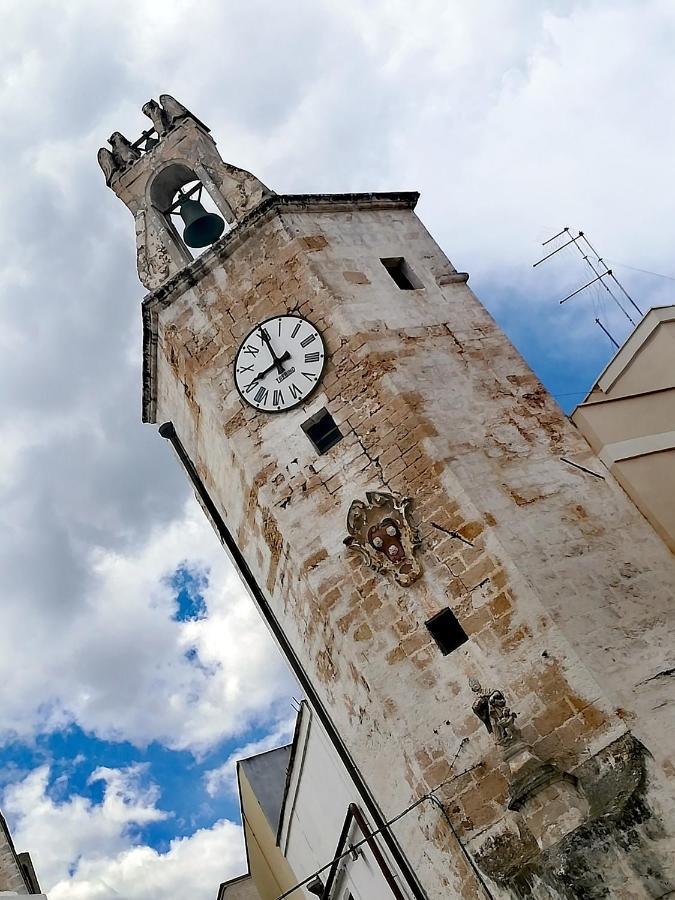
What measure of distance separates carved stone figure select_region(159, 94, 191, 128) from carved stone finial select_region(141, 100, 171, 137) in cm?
6

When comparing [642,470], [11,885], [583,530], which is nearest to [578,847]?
[583,530]

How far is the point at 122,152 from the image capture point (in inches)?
635

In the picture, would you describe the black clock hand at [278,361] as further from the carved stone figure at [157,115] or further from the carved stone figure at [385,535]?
the carved stone figure at [157,115]

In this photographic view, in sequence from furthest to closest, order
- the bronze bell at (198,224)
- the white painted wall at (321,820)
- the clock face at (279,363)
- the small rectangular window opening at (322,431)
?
the bronze bell at (198,224)
the white painted wall at (321,820)
the clock face at (279,363)
the small rectangular window opening at (322,431)

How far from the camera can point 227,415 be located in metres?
13.2

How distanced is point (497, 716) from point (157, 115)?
40.5ft

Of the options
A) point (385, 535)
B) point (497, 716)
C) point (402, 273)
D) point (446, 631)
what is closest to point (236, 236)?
point (402, 273)

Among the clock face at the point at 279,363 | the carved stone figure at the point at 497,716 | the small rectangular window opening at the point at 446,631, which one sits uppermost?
the clock face at the point at 279,363

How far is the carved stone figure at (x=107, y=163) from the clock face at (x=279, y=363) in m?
5.07

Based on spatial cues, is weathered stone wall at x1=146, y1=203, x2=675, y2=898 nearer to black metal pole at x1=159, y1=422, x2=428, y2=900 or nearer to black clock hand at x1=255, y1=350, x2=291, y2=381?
black metal pole at x1=159, y1=422, x2=428, y2=900

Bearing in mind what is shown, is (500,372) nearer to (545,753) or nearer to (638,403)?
(638,403)

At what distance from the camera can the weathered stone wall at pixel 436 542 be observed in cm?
978

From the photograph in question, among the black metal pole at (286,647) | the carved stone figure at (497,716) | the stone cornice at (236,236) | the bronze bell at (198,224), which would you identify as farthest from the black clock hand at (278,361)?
the carved stone figure at (497,716)

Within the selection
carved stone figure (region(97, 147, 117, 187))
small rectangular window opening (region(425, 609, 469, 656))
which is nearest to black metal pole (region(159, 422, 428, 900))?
small rectangular window opening (region(425, 609, 469, 656))
